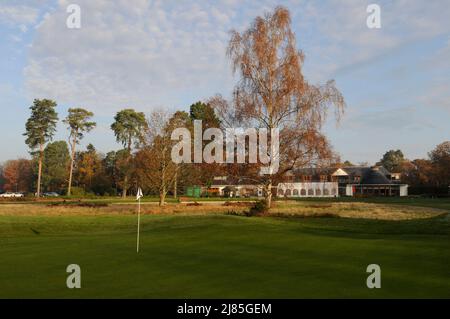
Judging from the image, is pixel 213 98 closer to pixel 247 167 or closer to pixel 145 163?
pixel 247 167

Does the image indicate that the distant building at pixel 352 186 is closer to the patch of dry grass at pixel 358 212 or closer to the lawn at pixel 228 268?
the patch of dry grass at pixel 358 212

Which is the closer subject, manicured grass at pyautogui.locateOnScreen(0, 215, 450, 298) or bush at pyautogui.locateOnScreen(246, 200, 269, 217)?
manicured grass at pyautogui.locateOnScreen(0, 215, 450, 298)

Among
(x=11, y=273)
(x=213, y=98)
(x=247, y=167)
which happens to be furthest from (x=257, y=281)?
(x=213, y=98)

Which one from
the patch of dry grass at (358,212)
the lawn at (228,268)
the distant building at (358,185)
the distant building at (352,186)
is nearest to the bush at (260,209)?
the patch of dry grass at (358,212)

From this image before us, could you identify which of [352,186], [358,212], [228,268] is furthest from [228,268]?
[352,186]

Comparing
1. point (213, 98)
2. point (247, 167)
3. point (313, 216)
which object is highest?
point (213, 98)

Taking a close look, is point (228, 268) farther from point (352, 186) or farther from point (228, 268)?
point (352, 186)

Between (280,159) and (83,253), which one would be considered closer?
(83,253)

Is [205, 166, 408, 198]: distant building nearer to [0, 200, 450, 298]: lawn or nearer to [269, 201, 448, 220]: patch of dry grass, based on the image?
[269, 201, 448, 220]: patch of dry grass

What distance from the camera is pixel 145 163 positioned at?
49.4 m

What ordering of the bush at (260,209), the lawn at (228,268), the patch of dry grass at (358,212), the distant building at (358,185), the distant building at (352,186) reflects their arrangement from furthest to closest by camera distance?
the distant building at (358,185)
the distant building at (352,186)
the patch of dry grass at (358,212)
the bush at (260,209)
the lawn at (228,268)

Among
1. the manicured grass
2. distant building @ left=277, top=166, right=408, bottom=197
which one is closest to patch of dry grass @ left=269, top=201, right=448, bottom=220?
the manicured grass
